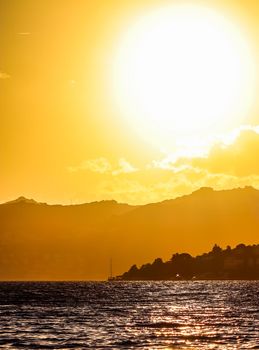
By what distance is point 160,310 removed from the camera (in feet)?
535

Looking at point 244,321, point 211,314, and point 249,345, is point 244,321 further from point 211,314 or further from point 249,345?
point 249,345

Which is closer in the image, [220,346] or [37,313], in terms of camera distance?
[220,346]

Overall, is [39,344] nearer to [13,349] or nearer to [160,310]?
[13,349]

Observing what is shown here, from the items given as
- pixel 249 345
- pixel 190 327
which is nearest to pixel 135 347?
pixel 249 345

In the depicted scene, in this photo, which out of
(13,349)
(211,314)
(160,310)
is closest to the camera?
(13,349)

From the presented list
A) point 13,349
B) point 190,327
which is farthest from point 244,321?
point 13,349

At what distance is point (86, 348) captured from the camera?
90.6 m

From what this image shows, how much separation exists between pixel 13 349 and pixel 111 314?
197 feet

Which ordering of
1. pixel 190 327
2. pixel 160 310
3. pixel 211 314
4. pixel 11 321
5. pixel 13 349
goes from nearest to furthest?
pixel 13 349 → pixel 190 327 → pixel 11 321 → pixel 211 314 → pixel 160 310

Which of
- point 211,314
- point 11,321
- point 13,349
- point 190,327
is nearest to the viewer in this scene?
point 13,349

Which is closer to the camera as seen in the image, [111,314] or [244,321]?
[244,321]

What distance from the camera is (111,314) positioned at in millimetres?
148125

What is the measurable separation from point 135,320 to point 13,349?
46509 mm

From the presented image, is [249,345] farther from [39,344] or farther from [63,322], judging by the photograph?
[63,322]
